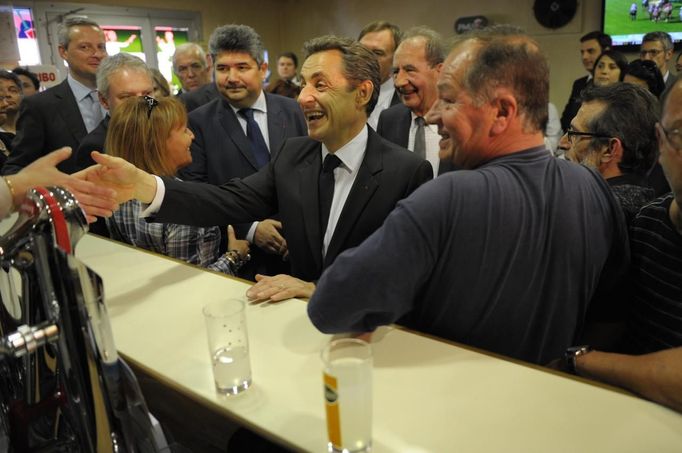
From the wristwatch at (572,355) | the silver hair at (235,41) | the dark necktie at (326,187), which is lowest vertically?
the wristwatch at (572,355)

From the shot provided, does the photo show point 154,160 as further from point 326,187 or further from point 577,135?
point 577,135

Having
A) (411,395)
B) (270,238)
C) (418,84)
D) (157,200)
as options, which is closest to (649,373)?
(411,395)

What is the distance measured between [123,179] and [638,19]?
6.76 metres

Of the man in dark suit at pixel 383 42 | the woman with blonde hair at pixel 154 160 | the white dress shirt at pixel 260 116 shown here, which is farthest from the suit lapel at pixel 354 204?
the man in dark suit at pixel 383 42

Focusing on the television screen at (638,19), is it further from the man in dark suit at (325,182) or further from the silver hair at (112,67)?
the silver hair at (112,67)

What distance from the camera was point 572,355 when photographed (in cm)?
109

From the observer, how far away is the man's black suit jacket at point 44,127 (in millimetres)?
2791

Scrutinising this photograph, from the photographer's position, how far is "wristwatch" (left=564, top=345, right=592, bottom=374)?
42.5 inches

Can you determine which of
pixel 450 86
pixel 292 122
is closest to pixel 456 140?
pixel 450 86

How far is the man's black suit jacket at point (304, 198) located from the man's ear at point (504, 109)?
0.60m

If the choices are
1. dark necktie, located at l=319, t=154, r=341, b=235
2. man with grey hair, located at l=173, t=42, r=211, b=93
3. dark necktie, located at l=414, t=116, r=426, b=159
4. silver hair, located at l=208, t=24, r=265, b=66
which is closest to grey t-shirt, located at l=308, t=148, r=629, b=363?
dark necktie, located at l=319, t=154, r=341, b=235

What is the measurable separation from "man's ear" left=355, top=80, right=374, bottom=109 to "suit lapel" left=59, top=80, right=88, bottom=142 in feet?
6.17

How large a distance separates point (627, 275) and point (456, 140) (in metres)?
0.55

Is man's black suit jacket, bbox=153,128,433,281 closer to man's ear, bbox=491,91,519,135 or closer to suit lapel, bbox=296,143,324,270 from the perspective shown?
suit lapel, bbox=296,143,324,270
